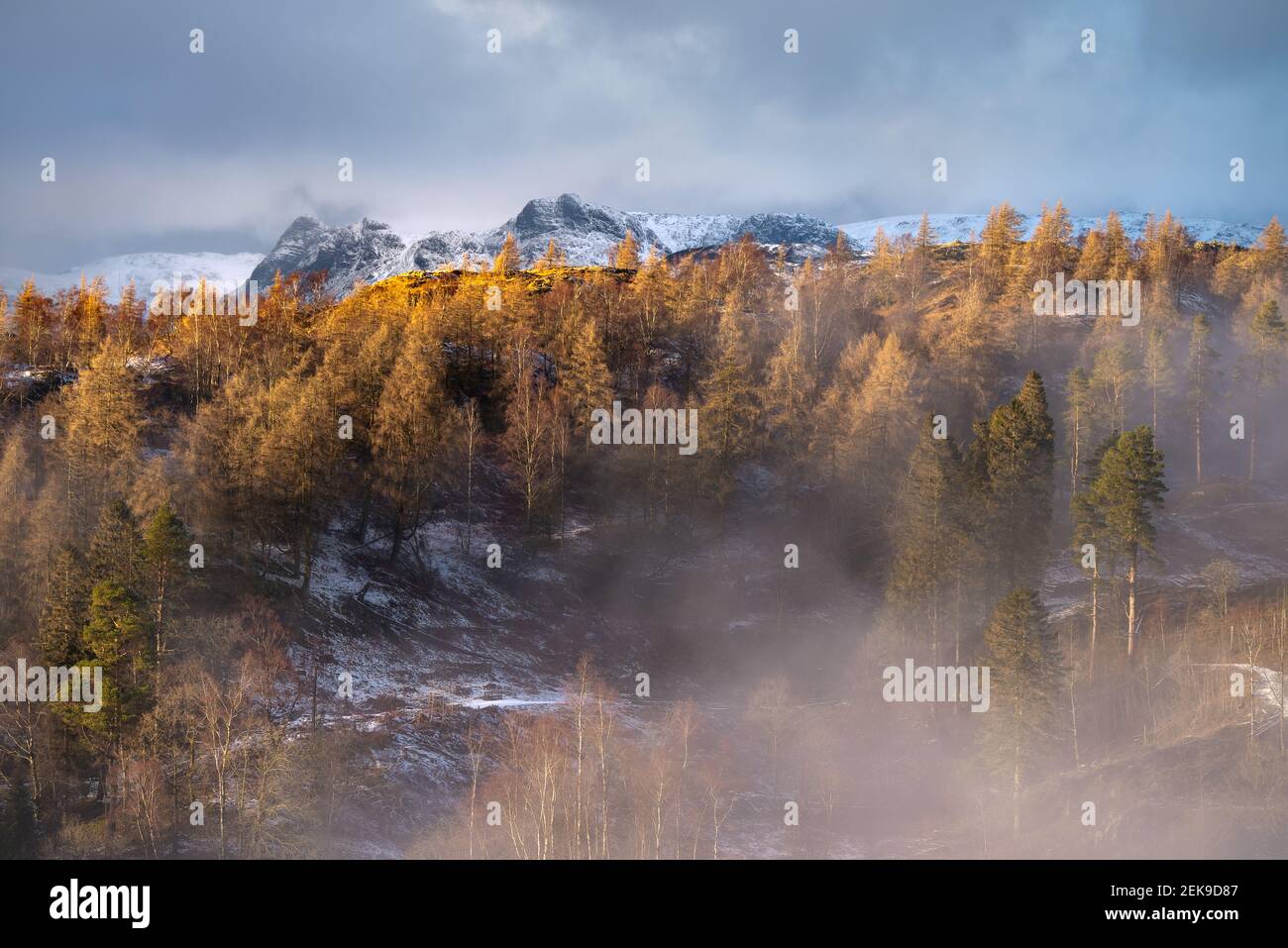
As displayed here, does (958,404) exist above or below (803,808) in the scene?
above

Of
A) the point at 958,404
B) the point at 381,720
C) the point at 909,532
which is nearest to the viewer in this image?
the point at 381,720

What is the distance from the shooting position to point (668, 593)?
60.4 meters

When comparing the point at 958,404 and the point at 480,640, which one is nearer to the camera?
the point at 480,640

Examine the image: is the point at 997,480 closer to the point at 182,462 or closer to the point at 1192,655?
the point at 1192,655

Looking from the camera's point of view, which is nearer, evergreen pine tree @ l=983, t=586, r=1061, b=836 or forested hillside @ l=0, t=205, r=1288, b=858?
forested hillside @ l=0, t=205, r=1288, b=858

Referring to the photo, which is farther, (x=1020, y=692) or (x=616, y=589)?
(x=616, y=589)

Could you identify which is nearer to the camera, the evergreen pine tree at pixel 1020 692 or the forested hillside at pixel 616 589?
the forested hillside at pixel 616 589

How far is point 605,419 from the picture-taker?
66688 millimetres

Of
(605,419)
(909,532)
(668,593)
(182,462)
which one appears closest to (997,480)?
(909,532)

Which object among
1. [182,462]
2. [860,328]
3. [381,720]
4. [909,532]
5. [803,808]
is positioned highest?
[860,328]

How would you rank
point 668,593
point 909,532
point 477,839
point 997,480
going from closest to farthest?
point 477,839 < point 909,532 < point 997,480 < point 668,593

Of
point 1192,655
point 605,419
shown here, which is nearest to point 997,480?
point 1192,655

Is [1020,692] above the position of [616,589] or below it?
below
